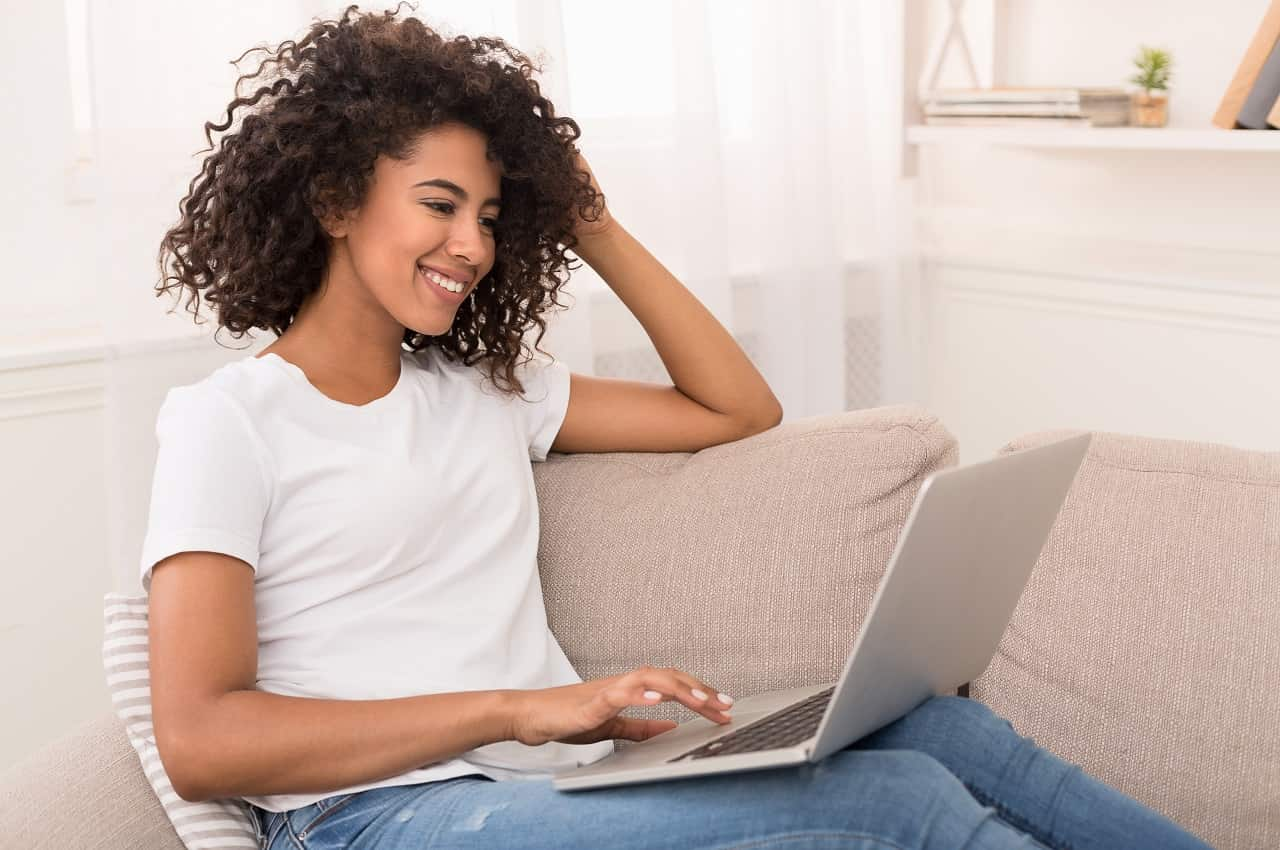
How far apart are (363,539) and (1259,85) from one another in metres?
1.65

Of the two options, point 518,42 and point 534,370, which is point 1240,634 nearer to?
point 534,370

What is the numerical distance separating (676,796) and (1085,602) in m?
0.56

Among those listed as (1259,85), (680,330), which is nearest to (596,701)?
(680,330)

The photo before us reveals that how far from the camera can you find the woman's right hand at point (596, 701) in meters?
1.14

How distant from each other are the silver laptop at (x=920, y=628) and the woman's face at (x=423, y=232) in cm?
51

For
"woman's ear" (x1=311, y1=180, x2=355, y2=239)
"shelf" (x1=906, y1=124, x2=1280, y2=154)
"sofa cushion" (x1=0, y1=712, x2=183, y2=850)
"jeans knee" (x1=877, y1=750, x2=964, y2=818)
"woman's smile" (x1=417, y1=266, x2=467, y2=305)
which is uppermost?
"shelf" (x1=906, y1=124, x2=1280, y2=154)

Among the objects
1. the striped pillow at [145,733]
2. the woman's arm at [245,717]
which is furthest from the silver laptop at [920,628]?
the striped pillow at [145,733]

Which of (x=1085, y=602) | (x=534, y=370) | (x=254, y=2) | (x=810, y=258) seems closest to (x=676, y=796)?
(x=1085, y=602)

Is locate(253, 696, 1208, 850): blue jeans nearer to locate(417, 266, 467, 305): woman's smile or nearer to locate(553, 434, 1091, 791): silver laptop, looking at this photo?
locate(553, 434, 1091, 791): silver laptop

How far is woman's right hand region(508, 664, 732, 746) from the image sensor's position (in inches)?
45.1

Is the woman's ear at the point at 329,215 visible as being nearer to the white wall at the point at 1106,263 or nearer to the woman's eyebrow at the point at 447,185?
the woman's eyebrow at the point at 447,185

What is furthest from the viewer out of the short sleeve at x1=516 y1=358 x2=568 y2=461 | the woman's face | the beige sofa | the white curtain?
the white curtain

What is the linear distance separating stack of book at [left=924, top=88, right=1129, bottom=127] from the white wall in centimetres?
17

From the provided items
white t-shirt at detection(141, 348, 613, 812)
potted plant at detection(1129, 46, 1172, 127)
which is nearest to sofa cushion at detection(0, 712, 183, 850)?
white t-shirt at detection(141, 348, 613, 812)
